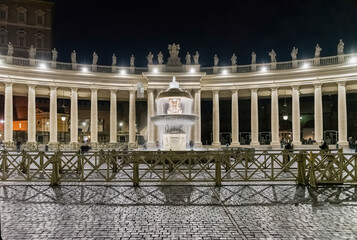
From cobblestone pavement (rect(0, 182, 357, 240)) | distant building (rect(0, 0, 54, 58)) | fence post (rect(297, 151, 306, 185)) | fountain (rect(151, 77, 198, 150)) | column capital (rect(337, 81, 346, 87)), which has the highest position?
distant building (rect(0, 0, 54, 58))

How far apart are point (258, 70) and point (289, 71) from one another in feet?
15.6

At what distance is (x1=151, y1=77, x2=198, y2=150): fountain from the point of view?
1010 inches

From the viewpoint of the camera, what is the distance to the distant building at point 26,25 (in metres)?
70.1

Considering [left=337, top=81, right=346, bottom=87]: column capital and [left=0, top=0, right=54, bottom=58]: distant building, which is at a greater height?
[left=0, top=0, right=54, bottom=58]: distant building

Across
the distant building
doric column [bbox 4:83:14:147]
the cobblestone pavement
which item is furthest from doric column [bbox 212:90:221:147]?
the distant building

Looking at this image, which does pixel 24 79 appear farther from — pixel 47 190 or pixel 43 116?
pixel 47 190

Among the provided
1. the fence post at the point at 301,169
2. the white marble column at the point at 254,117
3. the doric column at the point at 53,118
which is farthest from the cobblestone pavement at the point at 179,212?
the white marble column at the point at 254,117

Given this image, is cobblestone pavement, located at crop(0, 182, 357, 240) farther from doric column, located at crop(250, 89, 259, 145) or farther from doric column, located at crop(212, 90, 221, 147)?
doric column, located at crop(212, 90, 221, 147)

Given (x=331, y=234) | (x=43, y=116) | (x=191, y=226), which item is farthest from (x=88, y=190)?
(x=43, y=116)

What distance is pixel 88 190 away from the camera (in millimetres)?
13508

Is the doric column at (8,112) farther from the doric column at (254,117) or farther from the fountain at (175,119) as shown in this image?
the doric column at (254,117)

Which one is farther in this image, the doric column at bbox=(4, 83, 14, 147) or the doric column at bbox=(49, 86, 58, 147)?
the doric column at bbox=(49, 86, 58, 147)

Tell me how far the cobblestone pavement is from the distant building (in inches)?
2645

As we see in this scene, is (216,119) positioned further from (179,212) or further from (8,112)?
(179,212)
